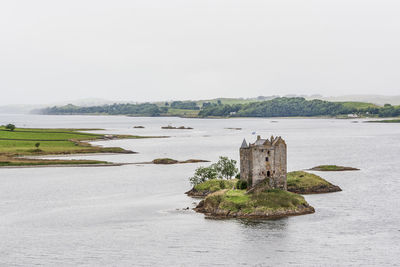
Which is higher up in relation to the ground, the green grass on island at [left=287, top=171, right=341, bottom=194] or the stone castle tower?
the stone castle tower

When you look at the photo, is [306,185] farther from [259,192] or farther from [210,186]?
[259,192]

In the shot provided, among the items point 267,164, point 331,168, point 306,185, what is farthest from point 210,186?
point 331,168

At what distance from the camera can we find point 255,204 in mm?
80250

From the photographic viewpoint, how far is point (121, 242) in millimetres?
68188

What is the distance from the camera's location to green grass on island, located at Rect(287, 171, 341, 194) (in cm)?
9675

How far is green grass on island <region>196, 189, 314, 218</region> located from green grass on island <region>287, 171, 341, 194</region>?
1318cm

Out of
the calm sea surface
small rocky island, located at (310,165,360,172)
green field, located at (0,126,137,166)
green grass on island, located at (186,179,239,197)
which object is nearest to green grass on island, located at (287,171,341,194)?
the calm sea surface

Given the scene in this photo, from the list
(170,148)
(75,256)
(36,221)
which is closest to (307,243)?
(75,256)

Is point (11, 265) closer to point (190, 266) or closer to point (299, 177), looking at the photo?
point (190, 266)

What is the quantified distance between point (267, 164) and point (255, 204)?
8.32 meters

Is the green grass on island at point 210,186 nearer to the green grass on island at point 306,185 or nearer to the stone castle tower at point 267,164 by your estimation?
the stone castle tower at point 267,164

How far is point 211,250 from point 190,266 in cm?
619

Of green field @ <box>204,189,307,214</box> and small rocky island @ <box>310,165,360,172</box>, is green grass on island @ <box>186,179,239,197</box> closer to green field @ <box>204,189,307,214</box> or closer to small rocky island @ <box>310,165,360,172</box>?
green field @ <box>204,189,307,214</box>

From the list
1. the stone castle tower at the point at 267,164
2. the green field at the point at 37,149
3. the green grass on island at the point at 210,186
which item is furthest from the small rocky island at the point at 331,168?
the green field at the point at 37,149
